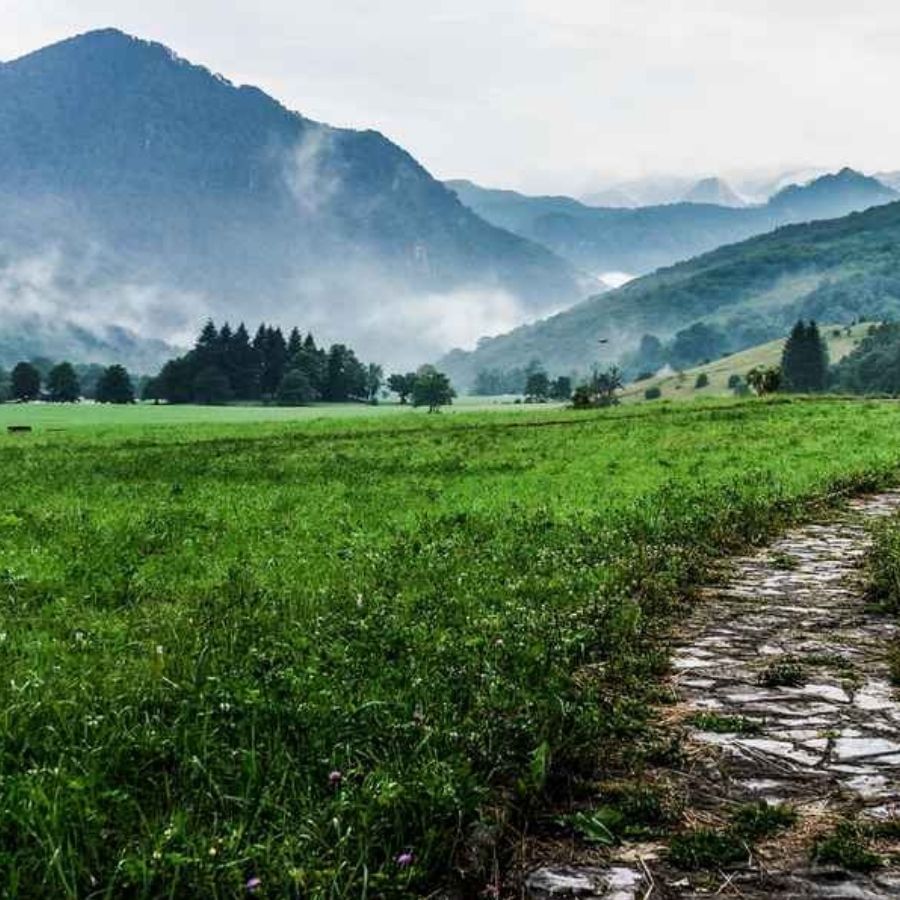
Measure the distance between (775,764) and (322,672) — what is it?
3.50 m

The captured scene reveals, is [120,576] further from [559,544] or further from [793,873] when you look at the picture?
[793,873]

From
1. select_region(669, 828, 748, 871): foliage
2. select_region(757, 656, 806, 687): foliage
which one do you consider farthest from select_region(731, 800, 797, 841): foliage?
select_region(757, 656, 806, 687): foliage

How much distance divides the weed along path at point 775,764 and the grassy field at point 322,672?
1.72 ft

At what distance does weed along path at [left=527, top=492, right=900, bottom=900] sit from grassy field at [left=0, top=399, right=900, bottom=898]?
0.52m

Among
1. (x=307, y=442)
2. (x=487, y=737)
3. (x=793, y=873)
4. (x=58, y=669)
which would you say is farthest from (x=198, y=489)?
(x=307, y=442)

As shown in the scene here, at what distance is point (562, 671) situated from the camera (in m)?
8.05

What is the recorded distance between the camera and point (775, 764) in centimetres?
662

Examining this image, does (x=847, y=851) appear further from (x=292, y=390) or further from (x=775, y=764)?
(x=292, y=390)

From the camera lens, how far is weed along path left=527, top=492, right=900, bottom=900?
16.7ft

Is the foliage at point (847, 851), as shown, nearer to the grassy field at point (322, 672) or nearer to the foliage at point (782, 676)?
the grassy field at point (322, 672)

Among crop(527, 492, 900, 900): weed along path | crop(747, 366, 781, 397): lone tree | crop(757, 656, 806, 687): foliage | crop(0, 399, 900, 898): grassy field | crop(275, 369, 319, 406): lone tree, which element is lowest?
crop(527, 492, 900, 900): weed along path

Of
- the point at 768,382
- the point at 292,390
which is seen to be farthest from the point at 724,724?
the point at 292,390

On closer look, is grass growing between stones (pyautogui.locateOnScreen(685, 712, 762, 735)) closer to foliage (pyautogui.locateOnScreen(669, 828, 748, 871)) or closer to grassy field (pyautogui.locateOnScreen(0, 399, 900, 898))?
grassy field (pyautogui.locateOnScreen(0, 399, 900, 898))

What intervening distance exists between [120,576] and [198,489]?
13.9m
